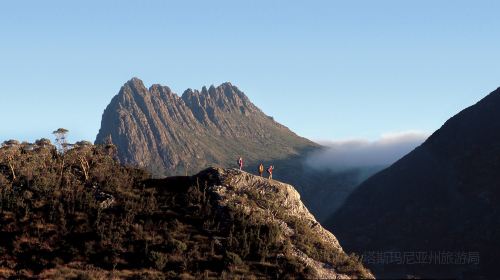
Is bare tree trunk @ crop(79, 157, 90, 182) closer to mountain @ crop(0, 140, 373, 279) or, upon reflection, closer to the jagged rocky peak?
mountain @ crop(0, 140, 373, 279)

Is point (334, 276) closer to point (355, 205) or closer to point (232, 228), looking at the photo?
point (232, 228)

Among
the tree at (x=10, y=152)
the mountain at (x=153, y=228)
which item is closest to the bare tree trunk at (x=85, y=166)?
the mountain at (x=153, y=228)

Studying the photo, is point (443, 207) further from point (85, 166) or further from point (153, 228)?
point (153, 228)

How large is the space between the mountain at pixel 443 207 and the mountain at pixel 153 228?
74.0 meters

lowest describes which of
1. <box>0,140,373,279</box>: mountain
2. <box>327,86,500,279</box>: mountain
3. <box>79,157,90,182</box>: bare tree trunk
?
<box>0,140,373,279</box>: mountain

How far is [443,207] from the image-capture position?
15775 cm

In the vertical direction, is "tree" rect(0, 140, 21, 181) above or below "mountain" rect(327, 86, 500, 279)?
below

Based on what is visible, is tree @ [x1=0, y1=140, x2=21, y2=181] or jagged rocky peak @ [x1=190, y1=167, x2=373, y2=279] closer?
jagged rocky peak @ [x1=190, y1=167, x2=373, y2=279]

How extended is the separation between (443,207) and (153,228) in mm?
130991

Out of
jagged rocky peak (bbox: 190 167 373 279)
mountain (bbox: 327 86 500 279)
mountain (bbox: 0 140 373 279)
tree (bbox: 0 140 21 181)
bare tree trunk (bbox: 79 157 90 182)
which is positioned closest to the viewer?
mountain (bbox: 0 140 373 279)

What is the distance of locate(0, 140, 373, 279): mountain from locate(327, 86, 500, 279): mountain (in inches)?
2914

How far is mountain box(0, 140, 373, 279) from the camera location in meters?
41.1

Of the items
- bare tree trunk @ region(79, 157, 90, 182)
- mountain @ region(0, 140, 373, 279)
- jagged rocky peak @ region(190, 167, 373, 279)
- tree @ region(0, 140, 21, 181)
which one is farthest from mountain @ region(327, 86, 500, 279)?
tree @ region(0, 140, 21, 181)

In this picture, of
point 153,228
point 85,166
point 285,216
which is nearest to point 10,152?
point 85,166
